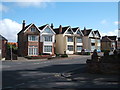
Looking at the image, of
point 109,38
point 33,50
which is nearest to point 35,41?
point 33,50

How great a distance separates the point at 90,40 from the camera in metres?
67.2

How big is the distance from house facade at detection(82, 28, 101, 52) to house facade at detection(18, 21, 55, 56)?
17337 millimetres

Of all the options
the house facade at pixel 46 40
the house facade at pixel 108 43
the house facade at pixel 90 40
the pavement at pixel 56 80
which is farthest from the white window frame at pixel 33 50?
the house facade at pixel 108 43

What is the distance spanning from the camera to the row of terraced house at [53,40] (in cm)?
4944

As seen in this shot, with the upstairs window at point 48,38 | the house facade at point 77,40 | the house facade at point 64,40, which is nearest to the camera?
the upstairs window at point 48,38

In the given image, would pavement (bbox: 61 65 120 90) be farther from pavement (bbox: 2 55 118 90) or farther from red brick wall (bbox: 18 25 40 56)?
red brick wall (bbox: 18 25 40 56)

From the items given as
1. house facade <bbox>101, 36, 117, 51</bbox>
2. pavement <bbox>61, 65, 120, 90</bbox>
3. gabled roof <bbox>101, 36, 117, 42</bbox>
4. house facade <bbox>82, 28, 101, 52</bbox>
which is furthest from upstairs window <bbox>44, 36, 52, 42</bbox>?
gabled roof <bbox>101, 36, 117, 42</bbox>

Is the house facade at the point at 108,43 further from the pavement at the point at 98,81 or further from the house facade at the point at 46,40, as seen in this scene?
the pavement at the point at 98,81

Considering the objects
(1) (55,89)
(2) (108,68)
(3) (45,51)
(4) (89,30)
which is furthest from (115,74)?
(4) (89,30)

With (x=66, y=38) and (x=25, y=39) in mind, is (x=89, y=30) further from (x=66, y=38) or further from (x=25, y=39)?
(x=25, y=39)

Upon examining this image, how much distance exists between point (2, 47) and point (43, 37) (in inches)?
496

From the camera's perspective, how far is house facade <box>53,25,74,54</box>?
5828 centimetres

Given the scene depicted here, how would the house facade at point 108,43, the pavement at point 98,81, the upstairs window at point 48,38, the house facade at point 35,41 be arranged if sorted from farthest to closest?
the house facade at point 108,43
the upstairs window at point 48,38
the house facade at point 35,41
the pavement at point 98,81

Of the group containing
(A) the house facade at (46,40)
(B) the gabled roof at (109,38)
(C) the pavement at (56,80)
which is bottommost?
(C) the pavement at (56,80)
